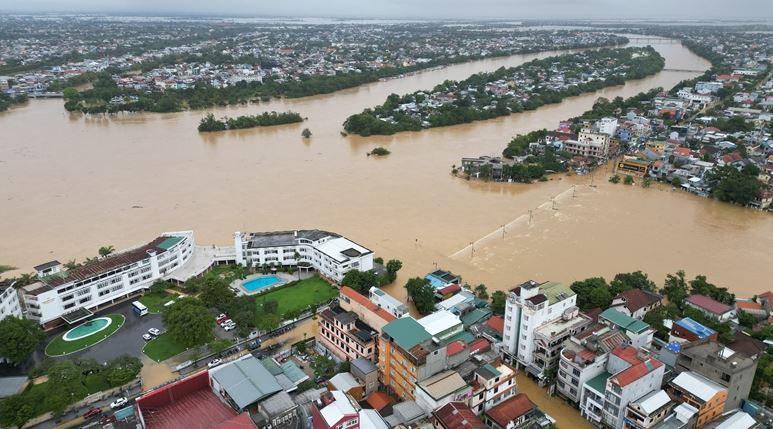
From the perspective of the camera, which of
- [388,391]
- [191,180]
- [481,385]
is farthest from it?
[191,180]

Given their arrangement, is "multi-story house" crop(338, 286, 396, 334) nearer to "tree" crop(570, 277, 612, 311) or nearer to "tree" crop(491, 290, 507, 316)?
"tree" crop(491, 290, 507, 316)

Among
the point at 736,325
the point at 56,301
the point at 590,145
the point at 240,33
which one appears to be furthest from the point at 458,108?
the point at 240,33

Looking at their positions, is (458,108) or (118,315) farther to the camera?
(458,108)

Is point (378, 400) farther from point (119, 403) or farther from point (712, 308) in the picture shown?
point (712, 308)

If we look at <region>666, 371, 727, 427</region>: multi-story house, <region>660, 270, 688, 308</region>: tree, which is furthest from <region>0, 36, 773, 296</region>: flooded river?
<region>666, 371, 727, 427</region>: multi-story house

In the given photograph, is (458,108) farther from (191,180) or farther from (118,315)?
(118,315)
